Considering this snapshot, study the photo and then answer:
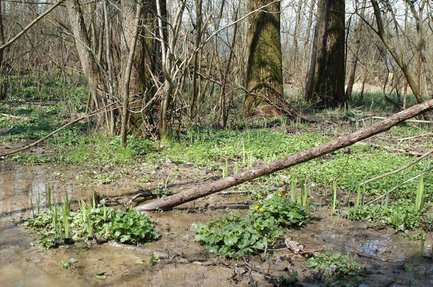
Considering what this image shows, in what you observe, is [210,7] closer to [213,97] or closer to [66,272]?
[213,97]

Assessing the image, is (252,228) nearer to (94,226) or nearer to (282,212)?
(282,212)

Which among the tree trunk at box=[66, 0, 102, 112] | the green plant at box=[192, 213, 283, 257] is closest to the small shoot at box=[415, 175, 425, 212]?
the green plant at box=[192, 213, 283, 257]

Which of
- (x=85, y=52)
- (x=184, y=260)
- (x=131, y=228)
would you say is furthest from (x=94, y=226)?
(x=85, y=52)

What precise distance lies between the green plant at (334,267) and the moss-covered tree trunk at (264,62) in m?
7.04

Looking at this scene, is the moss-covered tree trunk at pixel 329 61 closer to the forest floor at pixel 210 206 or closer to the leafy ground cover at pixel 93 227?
the forest floor at pixel 210 206

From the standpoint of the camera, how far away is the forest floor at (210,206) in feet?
11.7

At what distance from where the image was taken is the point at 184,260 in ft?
12.4

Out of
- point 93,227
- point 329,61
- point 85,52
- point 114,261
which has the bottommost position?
point 114,261

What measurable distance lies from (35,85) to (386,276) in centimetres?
1497

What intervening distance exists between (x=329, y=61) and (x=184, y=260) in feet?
34.1

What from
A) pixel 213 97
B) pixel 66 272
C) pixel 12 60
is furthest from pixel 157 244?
pixel 12 60

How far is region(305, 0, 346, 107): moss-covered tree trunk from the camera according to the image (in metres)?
13.1

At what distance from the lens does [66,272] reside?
11.7 feet

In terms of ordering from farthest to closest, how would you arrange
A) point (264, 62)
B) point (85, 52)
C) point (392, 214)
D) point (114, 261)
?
point (264, 62) → point (85, 52) → point (392, 214) → point (114, 261)
